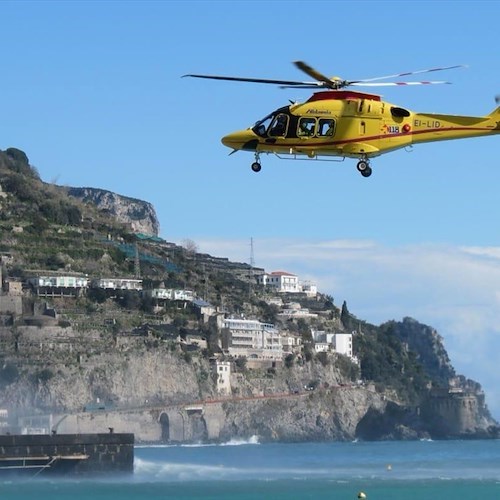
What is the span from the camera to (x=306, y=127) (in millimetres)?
59312

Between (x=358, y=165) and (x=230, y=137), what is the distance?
210 inches

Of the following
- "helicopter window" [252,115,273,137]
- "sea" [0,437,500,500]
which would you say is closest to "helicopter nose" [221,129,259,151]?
"helicopter window" [252,115,273,137]

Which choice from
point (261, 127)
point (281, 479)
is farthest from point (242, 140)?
point (281, 479)

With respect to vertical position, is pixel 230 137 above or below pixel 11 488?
above

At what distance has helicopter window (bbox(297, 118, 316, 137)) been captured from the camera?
194 feet

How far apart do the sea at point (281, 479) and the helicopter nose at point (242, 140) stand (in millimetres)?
35839

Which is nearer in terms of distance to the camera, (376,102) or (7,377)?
(376,102)

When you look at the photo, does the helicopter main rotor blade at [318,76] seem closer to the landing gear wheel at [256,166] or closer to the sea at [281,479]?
the landing gear wheel at [256,166]

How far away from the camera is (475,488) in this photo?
116 meters

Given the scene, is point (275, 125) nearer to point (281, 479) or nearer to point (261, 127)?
point (261, 127)

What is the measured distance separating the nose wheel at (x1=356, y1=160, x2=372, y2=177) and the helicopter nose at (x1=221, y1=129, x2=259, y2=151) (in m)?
4.27

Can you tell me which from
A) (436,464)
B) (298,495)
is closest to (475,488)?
(298,495)

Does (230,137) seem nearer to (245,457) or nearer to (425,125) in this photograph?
(425,125)

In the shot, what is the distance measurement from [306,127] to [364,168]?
271 centimetres
